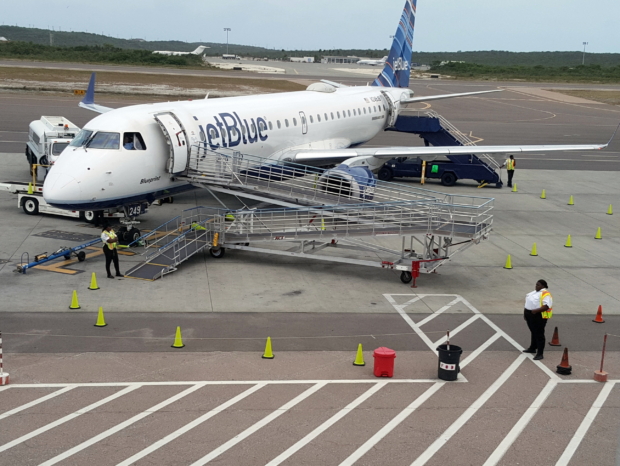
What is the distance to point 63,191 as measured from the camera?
24828 millimetres

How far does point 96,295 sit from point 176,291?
2.30 m

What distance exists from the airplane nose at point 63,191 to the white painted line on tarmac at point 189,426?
11.7 metres

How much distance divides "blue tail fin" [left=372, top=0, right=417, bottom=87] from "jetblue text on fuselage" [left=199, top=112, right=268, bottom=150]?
1897cm

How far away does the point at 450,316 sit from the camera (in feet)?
71.0

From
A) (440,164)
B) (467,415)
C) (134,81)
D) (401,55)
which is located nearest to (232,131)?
(440,164)

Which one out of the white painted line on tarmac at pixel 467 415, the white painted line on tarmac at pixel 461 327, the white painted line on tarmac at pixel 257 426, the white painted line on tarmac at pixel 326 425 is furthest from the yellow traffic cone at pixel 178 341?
the white painted line on tarmac at pixel 467 415

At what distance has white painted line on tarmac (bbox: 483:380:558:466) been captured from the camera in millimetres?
13484

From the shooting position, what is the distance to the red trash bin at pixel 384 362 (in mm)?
16828

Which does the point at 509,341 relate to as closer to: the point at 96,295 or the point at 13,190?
the point at 96,295

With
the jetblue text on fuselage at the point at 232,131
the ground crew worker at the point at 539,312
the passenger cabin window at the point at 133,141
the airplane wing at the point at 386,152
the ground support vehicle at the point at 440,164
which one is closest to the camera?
the ground crew worker at the point at 539,312

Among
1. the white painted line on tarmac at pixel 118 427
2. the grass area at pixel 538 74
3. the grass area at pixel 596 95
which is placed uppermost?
the grass area at pixel 538 74

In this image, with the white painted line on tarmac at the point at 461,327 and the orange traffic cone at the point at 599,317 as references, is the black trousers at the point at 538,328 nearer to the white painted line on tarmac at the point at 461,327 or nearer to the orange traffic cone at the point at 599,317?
the white painted line on tarmac at the point at 461,327

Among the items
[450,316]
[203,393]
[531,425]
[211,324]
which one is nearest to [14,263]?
[211,324]

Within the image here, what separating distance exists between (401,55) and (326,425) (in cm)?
3929
